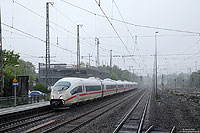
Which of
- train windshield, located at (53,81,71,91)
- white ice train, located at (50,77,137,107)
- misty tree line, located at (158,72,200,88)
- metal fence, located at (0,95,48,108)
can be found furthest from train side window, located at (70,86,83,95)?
misty tree line, located at (158,72,200,88)

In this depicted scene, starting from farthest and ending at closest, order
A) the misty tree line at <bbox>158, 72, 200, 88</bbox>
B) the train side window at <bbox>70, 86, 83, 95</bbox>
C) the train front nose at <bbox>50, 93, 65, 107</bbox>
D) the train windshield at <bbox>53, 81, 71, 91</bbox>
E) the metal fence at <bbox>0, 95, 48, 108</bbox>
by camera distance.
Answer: the misty tree line at <bbox>158, 72, 200, 88</bbox>, the metal fence at <bbox>0, 95, 48, 108</bbox>, the train side window at <bbox>70, 86, 83, 95</bbox>, the train windshield at <bbox>53, 81, 71, 91</bbox>, the train front nose at <bbox>50, 93, 65, 107</bbox>

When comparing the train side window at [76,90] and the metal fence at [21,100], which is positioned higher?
the train side window at [76,90]

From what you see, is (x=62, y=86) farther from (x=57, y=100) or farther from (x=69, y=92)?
(x=57, y=100)

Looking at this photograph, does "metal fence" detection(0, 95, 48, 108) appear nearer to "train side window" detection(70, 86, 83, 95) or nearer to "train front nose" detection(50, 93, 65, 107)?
"train front nose" detection(50, 93, 65, 107)

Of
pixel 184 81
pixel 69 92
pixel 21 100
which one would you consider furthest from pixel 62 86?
pixel 184 81

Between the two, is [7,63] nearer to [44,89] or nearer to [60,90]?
[44,89]

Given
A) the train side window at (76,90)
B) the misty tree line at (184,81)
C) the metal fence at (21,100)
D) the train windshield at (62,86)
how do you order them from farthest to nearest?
the misty tree line at (184,81)
the metal fence at (21,100)
the train side window at (76,90)
the train windshield at (62,86)

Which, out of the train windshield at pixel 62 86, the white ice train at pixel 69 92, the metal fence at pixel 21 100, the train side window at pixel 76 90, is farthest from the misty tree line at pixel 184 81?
the train windshield at pixel 62 86

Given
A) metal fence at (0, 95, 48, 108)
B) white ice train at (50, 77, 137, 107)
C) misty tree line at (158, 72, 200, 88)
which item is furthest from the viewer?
misty tree line at (158, 72, 200, 88)

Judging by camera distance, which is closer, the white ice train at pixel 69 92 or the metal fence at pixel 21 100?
the white ice train at pixel 69 92

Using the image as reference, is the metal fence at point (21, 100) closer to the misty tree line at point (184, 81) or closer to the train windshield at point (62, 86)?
the train windshield at point (62, 86)

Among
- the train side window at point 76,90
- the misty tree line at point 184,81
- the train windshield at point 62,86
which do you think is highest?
the train windshield at point 62,86

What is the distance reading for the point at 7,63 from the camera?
44250 millimetres

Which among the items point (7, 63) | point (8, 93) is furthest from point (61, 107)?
point (7, 63)
